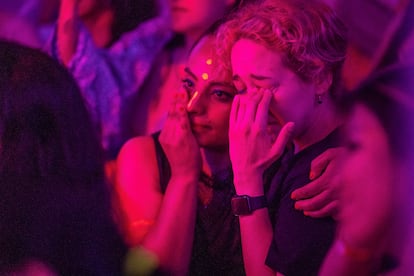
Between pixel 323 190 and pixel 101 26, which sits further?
pixel 101 26

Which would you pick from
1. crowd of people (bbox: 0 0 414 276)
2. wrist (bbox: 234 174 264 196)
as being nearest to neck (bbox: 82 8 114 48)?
crowd of people (bbox: 0 0 414 276)

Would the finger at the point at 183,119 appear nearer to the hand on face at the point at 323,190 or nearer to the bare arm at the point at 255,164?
the bare arm at the point at 255,164

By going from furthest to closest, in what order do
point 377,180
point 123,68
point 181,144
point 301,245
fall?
1. point 123,68
2. point 181,144
3. point 301,245
4. point 377,180

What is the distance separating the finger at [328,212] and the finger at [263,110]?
204mm

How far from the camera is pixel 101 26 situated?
1.85 m

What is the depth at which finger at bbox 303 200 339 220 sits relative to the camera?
128cm

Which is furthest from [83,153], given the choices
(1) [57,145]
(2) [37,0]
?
(2) [37,0]

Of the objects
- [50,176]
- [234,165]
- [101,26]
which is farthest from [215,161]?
[101,26]

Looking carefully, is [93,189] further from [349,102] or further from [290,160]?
[349,102]

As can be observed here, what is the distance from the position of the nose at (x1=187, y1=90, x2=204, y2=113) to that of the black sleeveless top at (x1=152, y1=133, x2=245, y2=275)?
0.14 m

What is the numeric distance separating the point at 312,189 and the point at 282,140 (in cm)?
12

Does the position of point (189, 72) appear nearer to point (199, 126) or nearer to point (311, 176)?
point (199, 126)

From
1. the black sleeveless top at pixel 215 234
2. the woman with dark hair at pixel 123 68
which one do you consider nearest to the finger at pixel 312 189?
the black sleeveless top at pixel 215 234

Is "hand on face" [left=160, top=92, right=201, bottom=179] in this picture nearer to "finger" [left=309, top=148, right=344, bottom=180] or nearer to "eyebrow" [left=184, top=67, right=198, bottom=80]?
"eyebrow" [left=184, top=67, right=198, bottom=80]
